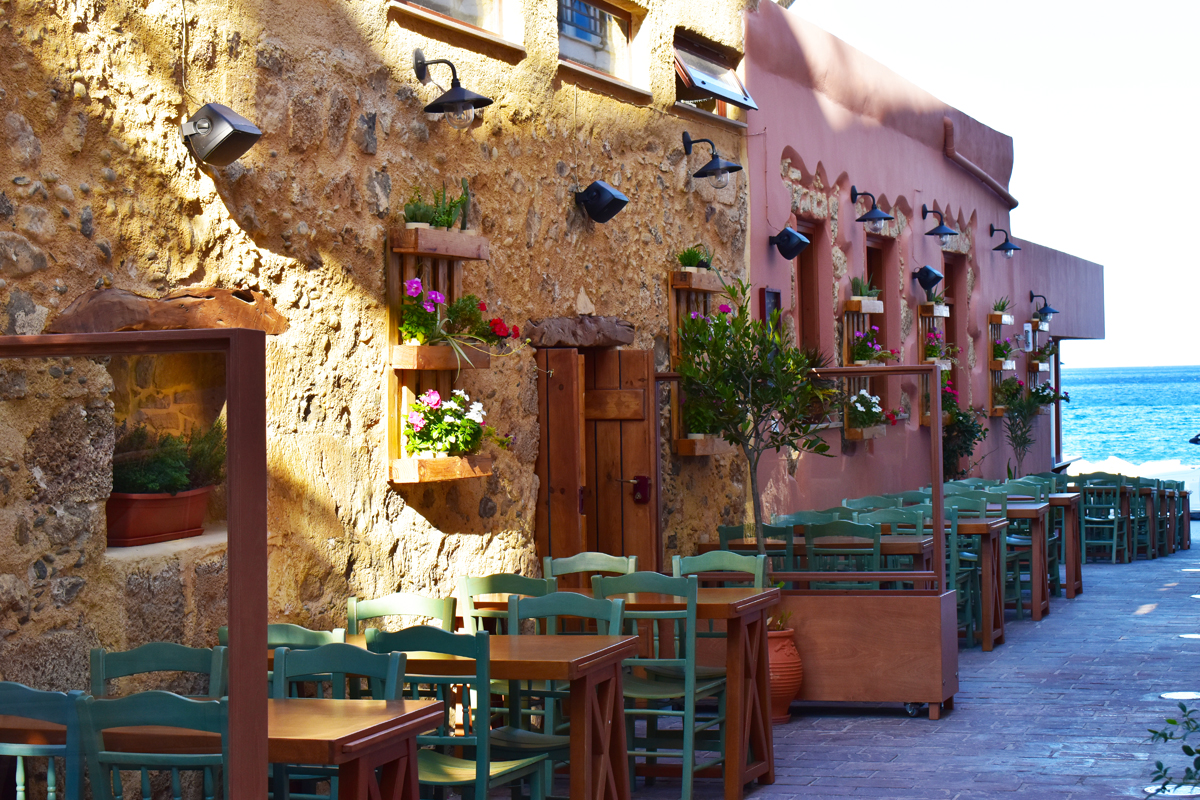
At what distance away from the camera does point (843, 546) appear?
764 centimetres

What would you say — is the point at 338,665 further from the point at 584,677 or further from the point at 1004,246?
the point at 1004,246

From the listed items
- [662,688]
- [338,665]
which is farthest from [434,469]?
[338,665]

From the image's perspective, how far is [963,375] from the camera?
1388 cm

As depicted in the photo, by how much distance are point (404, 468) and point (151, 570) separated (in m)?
1.64

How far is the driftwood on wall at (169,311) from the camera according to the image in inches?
172

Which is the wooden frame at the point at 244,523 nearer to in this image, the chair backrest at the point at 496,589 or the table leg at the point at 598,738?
the table leg at the point at 598,738

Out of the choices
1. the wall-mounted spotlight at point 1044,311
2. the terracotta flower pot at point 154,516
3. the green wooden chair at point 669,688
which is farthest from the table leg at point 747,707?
the wall-mounted spotlight at point 1044,311

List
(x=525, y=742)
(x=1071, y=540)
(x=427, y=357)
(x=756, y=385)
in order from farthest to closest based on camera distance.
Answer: (x=1071, y=540) < (x=756, y=385) < (x=427, y=357) < (x=525, y=742)

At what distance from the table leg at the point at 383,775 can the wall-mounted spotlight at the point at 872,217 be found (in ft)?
27.5

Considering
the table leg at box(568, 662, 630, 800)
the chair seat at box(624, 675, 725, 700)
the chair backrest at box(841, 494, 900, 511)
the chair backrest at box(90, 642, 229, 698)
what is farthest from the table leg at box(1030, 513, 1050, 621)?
the chair backrest at box(90, 642, 229, 698)

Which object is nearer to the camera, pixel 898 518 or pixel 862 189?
pixel 898 518

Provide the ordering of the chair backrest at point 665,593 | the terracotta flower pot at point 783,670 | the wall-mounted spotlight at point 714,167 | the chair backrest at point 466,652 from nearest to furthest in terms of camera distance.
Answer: the chair backrest at point 466,652
the chair backrest at point 665,593
the terracotta flower pot at point 783,670
the wall-mounted spotlight at point 714,167

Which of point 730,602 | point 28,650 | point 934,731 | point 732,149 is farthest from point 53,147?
point 732,149

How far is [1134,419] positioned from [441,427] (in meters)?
73.5
